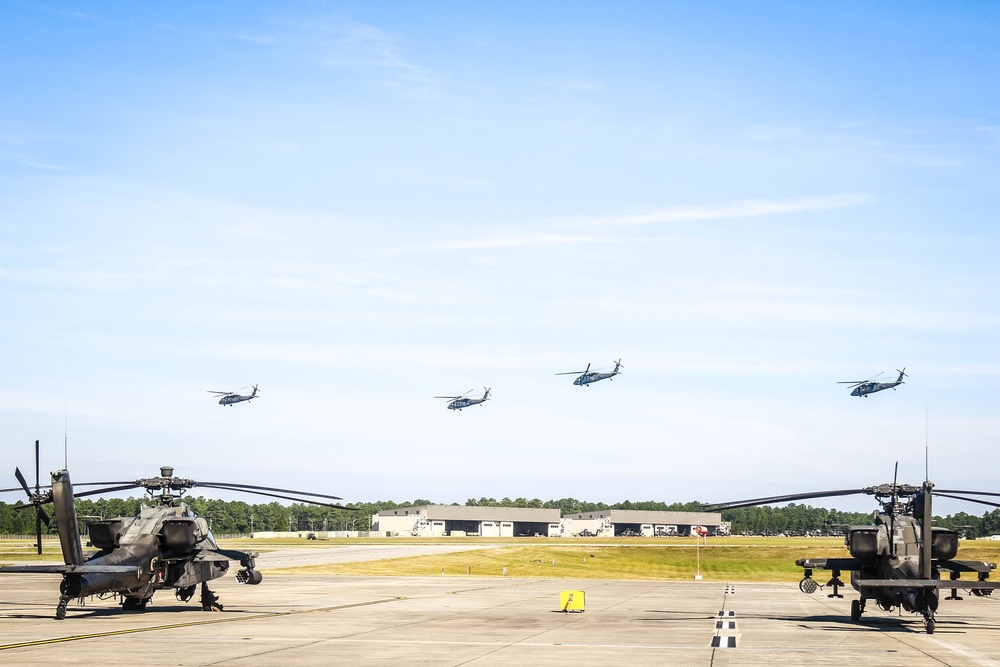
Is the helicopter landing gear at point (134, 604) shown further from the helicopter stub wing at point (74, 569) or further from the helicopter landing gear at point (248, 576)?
the helicopter landing gear at point (248, 576)

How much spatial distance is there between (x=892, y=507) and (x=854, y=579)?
3.11 metres

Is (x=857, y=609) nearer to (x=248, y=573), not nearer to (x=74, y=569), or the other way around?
(x=248, y=573)

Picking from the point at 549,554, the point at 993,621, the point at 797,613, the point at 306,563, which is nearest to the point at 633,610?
the point at 797,613

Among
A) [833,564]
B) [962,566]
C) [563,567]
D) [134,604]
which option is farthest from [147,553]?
[563,567]

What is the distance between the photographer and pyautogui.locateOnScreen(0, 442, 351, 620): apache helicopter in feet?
111

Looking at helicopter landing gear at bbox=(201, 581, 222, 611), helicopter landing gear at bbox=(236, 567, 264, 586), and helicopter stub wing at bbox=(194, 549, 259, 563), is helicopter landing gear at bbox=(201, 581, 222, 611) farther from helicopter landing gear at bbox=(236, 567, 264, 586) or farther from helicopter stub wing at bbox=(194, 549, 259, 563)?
helicopter landing gear at bbox=(236, 567, 264, 586)

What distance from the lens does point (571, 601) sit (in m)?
41.3

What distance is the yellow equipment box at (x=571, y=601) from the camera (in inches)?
1617

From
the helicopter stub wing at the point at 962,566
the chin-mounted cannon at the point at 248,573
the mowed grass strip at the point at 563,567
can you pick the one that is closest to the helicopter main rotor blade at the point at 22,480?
the chin-mounted cannon at the point at 248,573

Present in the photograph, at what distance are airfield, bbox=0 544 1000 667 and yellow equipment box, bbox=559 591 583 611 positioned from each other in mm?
373

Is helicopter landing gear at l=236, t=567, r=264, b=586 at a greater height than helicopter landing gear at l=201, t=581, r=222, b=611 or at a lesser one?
greater

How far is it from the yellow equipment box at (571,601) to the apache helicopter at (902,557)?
27.7 ft

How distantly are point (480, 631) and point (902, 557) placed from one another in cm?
1503

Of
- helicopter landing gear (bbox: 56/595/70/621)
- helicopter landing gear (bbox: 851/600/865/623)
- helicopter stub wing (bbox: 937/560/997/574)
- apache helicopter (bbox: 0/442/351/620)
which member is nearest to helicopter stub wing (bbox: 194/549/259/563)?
apache helicopter (bbox: 0/442/351/620)
